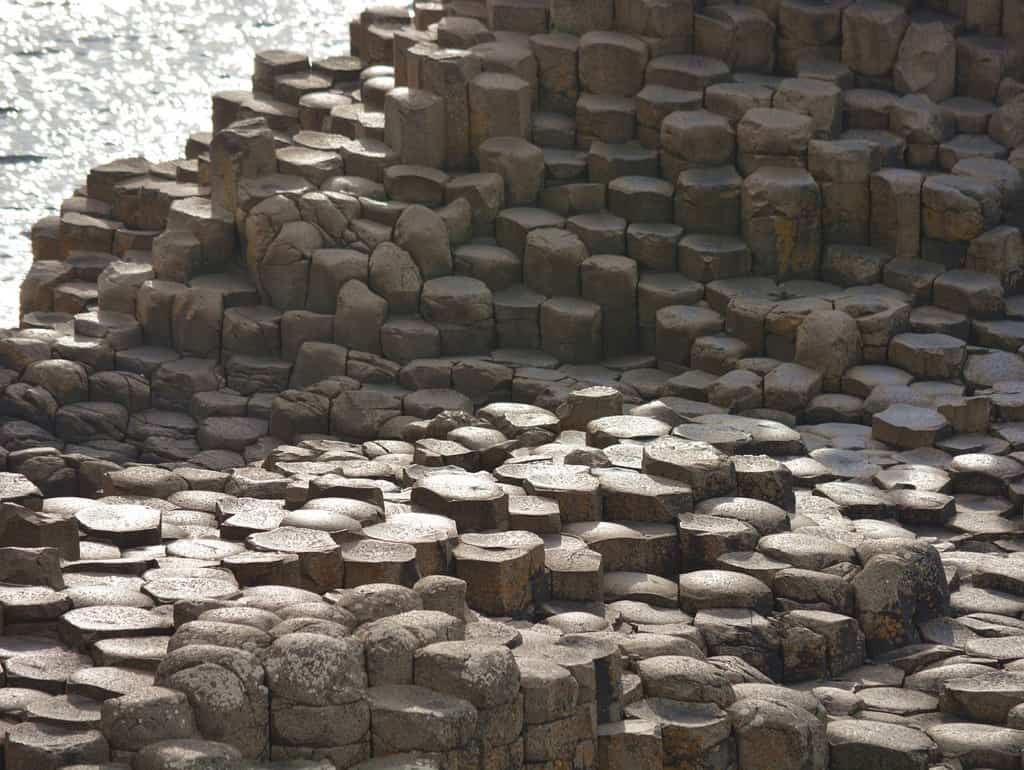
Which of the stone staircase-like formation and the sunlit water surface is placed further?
the sunlit water surface

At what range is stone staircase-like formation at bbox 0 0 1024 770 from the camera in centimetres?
1041

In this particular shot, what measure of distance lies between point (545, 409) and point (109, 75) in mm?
16008

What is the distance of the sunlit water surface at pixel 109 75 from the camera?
26266 millimetres

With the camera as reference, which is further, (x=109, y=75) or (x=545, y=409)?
(x=109, y=75)

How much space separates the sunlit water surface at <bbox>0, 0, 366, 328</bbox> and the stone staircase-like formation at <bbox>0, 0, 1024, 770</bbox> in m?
5.29

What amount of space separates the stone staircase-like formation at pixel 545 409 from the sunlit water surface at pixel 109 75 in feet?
17.4

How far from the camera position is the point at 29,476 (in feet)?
51.6

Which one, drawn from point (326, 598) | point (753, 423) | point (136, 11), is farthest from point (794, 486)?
point (136, 11)

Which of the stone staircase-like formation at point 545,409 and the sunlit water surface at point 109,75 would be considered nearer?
the stone staircase-like formation at point 545,409

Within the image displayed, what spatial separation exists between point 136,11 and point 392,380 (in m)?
18.4

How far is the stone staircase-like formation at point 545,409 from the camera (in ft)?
34.1

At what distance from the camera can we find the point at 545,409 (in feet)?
54.0

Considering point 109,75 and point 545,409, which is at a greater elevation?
point 109,75

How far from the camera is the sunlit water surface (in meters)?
26.3
